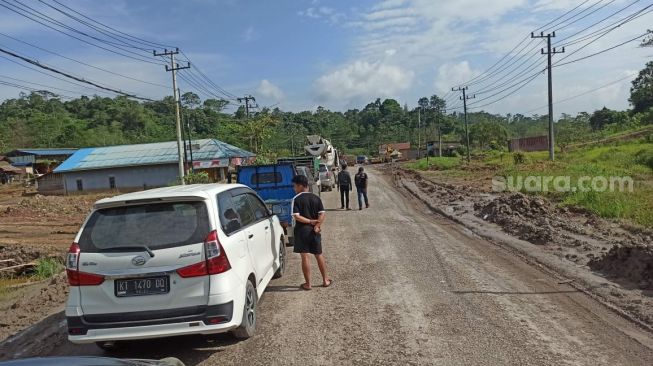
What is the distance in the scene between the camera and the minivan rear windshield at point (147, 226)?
518cm

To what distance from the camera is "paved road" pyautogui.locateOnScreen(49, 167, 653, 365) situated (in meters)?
5.13

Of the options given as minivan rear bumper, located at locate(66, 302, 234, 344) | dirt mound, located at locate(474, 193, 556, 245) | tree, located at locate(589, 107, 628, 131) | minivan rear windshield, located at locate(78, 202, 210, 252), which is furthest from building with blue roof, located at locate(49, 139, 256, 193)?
tree, located at locate(589, 107, 628, 131)

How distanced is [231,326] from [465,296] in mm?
3439

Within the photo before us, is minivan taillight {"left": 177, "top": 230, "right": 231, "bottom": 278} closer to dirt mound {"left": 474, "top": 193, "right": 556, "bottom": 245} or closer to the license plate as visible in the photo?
the license plate

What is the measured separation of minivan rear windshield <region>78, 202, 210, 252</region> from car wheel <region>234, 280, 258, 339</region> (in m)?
1.00

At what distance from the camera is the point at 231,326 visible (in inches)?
206

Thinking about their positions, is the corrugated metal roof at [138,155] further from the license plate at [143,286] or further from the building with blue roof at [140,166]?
the license plate at [143,286]

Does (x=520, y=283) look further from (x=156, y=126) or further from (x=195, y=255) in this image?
(x=156, y=126)

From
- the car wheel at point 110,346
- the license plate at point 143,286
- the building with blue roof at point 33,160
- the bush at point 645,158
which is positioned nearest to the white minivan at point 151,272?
the license plate at point 143,286

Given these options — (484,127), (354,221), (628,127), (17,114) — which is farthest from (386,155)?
(354,221)

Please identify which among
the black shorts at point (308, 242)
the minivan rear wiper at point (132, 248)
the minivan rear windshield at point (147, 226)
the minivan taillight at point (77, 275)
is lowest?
the black shorts at point (308, 242)

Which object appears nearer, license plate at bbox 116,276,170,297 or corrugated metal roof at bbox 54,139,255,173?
license plate at bbox 116,276,170,297

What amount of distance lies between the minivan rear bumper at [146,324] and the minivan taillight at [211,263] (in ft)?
1.12

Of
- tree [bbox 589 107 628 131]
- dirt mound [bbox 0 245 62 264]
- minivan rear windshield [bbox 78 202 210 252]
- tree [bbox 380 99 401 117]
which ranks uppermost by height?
tree [bbox 380 99 401 117]
